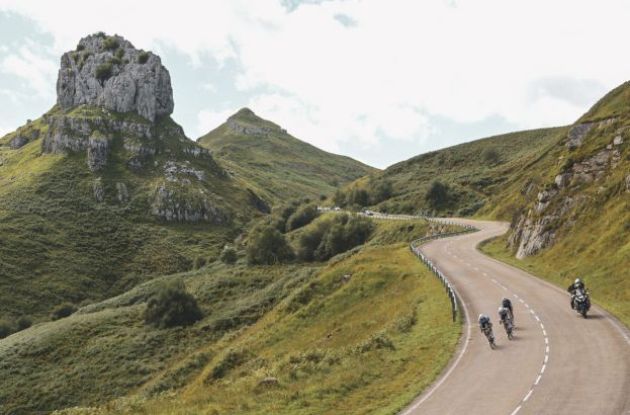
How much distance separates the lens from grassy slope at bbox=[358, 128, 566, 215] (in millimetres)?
128250

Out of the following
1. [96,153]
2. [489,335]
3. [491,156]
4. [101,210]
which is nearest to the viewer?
[489,335]

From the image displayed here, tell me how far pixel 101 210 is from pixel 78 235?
17.3 meters

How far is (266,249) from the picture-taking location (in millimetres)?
98562

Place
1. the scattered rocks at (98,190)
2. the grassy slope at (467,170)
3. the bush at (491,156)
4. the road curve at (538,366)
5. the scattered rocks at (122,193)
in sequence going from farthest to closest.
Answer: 1. the scattered rocks at (122,193)
2. the bush at (491,156)
3. the scattered rocks at (98,190)
4. the grassy slope at (467,170)
5. the road curve at (538,366)

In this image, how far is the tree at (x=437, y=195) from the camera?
126938 millimetres

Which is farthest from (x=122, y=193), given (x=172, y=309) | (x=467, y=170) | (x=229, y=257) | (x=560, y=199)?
(x=560, y=199)

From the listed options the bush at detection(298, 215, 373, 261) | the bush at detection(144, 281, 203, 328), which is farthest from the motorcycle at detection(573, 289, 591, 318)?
the bush at detection(298, 215, 373, 261)

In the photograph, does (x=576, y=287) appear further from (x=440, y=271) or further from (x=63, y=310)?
(x=63, y=310)

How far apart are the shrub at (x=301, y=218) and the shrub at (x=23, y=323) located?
6140 centimetres

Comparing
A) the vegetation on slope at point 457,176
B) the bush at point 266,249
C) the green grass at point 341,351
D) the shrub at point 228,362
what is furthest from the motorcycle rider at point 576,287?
the vegetation on slope at point 457,176

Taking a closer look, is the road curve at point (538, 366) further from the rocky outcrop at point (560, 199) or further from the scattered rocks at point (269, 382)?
the rocky outcrop at point (560, 199)

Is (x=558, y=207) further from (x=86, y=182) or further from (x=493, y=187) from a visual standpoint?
(x=86, y=182)

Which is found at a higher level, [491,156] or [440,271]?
[491,156]

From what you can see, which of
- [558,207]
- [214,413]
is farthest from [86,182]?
[214,413]
